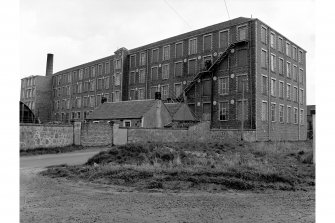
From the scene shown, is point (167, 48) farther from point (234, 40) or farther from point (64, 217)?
point (64, 217)

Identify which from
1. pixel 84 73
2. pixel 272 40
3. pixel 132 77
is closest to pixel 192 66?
pixel 272 40

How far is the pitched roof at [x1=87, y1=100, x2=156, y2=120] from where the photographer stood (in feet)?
99.4

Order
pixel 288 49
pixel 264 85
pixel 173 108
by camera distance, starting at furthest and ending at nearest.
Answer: pixel 288 49 → pixel 264 85 → pixel 173 108

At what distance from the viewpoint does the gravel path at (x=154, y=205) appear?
5.10 metres

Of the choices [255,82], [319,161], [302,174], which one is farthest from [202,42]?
[319,161]

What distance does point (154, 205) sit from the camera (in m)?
5.98

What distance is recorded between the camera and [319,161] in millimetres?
2463

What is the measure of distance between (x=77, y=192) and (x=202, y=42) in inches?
1324

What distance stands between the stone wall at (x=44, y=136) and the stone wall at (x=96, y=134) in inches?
40.1

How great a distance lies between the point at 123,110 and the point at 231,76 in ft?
41.4

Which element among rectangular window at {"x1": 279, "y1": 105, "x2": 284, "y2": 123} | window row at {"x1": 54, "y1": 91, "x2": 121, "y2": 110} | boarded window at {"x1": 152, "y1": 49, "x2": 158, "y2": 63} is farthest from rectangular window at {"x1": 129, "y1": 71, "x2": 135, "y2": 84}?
rectangular window at {"x1": 279, "y1": 105, "x2": 284, "y2": 123}

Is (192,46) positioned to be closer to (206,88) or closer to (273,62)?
(206,88)

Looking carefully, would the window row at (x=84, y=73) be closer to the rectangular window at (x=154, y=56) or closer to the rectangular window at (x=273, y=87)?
the rectangular window at (x=154, y=56)

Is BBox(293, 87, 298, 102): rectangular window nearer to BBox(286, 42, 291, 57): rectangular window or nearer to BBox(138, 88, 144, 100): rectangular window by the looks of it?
BBox(286, 42, 291, 57): rectangular window
